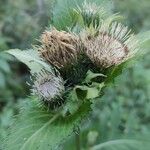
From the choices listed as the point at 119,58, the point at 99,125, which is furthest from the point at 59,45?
the point at 99,125

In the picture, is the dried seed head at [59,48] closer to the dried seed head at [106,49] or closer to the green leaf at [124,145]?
the dried seed head at [106,49]

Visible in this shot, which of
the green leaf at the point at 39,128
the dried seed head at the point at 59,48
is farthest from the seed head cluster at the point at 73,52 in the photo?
the green leaf at the point at 39,128

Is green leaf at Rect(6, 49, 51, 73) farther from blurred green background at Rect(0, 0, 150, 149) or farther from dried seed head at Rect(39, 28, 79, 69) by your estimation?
blurred green background at Rect(0, 0, 150, 149)

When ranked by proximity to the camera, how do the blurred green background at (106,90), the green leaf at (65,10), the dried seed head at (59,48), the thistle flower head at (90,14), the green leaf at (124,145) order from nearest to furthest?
the dried seed head at (59,48) → the thistle flower head at (90,14) → the green leaf at (65,10) → the green leaf at (124,145) → the blurred green background at (106,90)

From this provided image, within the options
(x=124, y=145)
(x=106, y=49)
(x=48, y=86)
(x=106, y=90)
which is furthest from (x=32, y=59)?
(x=106, y=90)

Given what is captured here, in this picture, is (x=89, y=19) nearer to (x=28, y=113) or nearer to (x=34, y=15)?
Result: (x=28, y=113)
